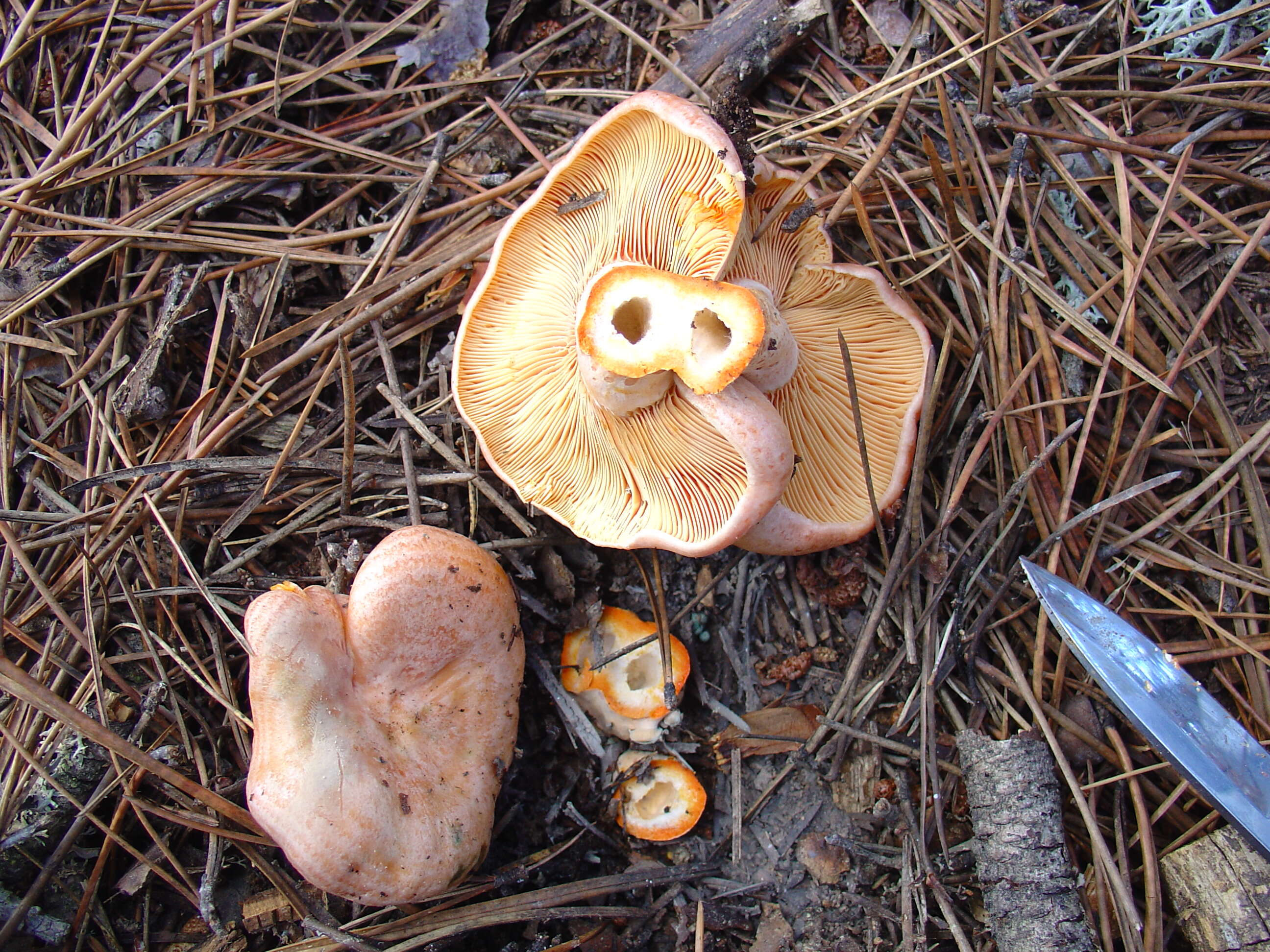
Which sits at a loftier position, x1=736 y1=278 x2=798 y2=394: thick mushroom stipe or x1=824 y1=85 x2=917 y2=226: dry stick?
x1=824 y1=85 x2=917 y2=226: dry stick

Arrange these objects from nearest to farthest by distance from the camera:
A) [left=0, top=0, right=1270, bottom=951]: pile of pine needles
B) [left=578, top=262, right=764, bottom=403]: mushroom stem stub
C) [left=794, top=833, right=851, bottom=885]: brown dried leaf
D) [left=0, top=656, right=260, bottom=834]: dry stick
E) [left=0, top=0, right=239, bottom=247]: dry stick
A: [left=578, top=262, right=764, bottom=403]: mushroom stem stub
[left=0, top=656, right=260, bottom=834]: dry stick
[left=0, top=0, right=1270, bottom=951]: pile of pine needles
[left=794, top=833, right=851, bottom=885]: brown dried leaf
[left=0, top=0, right=239, bottom=247]: dry stick

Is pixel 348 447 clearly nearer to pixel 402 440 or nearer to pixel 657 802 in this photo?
pixel 402 440

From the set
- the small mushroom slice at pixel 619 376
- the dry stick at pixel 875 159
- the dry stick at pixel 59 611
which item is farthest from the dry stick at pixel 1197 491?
the dry stick at pixel 59 611

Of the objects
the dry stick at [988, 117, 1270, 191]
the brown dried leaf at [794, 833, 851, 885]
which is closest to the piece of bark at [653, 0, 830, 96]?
the dry stick at [988, 117, 1270, 191]

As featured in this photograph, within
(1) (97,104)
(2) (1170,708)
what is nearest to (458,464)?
(1) (97,104)

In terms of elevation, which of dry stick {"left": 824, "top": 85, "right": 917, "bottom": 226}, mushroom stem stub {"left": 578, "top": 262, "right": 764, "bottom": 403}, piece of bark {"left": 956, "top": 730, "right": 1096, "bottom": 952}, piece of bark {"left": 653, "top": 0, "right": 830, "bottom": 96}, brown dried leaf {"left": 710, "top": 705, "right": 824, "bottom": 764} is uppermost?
piece of bark {"left": 653, "top": 0, "right": 830, "bottom": 96}

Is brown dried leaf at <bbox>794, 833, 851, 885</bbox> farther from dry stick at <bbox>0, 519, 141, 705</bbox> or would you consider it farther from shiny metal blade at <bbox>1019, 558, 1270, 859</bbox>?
dry stick at <bbox>0, 519, 141, 705</bbox>

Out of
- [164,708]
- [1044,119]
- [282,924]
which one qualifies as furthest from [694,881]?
[1044,119]
